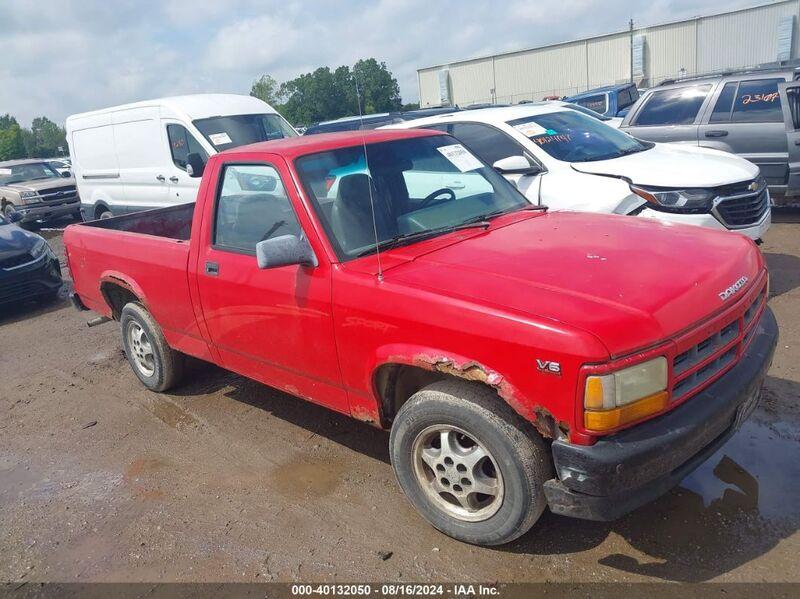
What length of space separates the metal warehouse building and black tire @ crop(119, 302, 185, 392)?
45.8m

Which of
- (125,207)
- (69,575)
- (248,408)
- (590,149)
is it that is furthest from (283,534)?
(125,207)

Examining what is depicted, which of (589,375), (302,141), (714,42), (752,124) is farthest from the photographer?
(714,42)

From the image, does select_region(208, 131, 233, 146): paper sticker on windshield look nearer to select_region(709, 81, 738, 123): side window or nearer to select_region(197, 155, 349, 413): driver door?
select_region(197, 155, 349, 413): driver door

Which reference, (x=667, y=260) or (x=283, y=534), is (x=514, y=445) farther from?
(x=283, y=534)

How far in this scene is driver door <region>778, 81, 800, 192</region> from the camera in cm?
810

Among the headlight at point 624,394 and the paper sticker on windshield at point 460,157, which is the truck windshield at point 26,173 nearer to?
the paper sticker on windshield at point 460,157

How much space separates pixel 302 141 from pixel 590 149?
3.57m

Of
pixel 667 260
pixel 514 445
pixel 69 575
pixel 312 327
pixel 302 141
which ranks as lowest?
pixel 69 575

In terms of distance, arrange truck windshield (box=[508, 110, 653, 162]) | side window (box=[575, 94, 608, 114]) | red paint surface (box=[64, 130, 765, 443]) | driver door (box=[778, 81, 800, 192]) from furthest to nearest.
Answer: side window (box=[575, 94, 608, 114]) < driver door (box=[778, 81, 800, 192]) < truck windshield (box=[508, 110, 653, 162]) < red paint surface (box=[64, 130, 765, 443])

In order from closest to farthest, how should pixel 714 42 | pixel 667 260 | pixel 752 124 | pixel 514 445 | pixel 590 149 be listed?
Result: pixel 514 445 → pixel 667 260 → pixel 590 149 → pixel 752 124 → pixel 714 42

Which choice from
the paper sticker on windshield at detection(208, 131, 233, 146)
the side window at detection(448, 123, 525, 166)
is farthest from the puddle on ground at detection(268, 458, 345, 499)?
the paper sticker on windshield at detection(208, 131, 233, 146)

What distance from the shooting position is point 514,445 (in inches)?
104

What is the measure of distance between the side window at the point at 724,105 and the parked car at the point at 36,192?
1347cm

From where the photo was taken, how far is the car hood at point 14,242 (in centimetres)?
837
